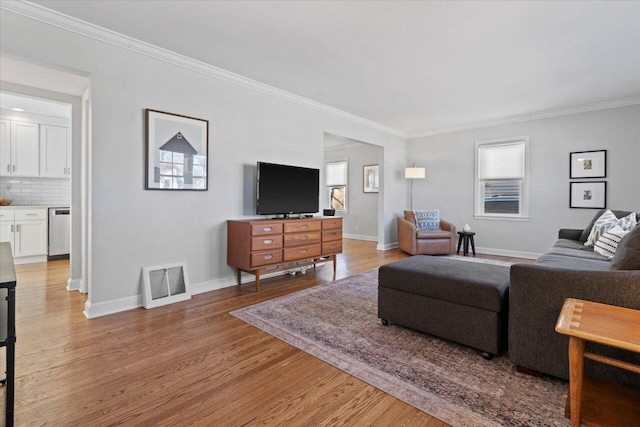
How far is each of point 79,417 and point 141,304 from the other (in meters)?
1.69

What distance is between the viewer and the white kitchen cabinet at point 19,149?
500 cm

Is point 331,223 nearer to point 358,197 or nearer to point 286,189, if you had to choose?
point 286,189

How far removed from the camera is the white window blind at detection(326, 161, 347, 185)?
8438 mm

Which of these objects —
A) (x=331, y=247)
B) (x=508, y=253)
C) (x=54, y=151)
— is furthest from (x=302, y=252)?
(x=54, y=151)

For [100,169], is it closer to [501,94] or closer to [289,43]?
[289,43]

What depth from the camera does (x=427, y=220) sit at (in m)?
6.09

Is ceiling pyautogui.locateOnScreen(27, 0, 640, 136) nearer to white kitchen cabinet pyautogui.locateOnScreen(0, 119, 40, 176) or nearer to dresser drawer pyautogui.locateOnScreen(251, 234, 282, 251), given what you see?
dresser drawer pyautogui.locateOnScreen(251, 234, 282, 251)

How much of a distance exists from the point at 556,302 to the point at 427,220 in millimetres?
4503

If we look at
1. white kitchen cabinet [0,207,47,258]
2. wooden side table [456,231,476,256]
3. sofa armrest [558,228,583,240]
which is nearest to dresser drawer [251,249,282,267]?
wooden side table [456,231,476,256]

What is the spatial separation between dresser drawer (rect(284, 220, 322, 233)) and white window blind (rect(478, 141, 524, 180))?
391cm

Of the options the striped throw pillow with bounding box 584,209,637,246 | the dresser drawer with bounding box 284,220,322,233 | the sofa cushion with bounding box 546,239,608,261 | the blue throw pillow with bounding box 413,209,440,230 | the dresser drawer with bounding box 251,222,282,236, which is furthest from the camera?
the blue throw pillow with bounding box 413,209,440,230

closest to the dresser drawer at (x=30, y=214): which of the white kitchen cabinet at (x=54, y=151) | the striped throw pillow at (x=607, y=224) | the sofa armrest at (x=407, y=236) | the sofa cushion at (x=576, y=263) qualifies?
the white kitchen cabinet at (x=54, y=151)

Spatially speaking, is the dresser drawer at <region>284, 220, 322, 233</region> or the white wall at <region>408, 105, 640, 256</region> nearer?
the dresser drawer at <region>284, 220, 322, 233</region>

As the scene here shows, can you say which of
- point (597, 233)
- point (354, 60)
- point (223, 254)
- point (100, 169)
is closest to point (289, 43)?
point (354, 60)
